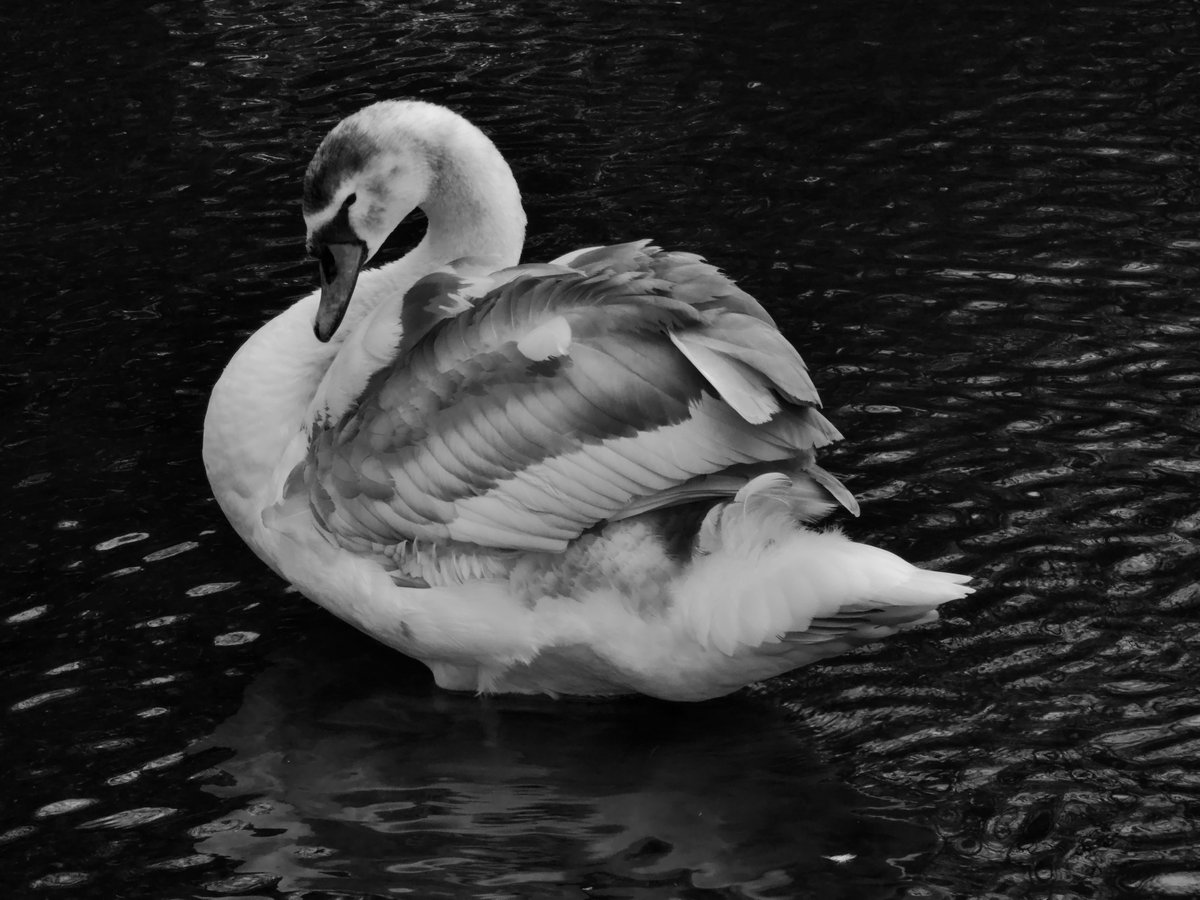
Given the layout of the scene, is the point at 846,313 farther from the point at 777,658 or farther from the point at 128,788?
the point at 128,788

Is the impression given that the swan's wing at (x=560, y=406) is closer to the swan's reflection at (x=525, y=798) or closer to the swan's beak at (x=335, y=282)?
the swan's beak at (x=335, y=282)

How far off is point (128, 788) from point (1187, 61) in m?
7.83

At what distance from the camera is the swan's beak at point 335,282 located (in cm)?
641

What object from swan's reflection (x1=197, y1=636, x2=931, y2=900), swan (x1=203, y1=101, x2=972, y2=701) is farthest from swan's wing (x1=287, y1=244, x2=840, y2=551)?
swan's reflection (x1=197, y1=636, x2=931, y2=900)

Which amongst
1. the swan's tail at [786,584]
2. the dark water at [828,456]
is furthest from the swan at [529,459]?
the dark water at [828,456]

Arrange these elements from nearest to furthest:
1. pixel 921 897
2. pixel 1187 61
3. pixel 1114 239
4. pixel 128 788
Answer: pixel 921 897 → pixel 128 788 → pixel 1114 239 → pixel 1187 61

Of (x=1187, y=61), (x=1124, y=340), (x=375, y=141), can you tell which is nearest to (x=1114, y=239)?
(x=1124, y=340)

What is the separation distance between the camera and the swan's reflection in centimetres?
515

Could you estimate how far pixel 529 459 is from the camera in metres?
5.70

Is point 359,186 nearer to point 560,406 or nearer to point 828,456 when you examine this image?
point 560,406

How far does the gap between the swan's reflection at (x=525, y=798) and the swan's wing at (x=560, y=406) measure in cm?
65

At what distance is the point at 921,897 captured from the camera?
492cm

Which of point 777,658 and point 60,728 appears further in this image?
point 60,728

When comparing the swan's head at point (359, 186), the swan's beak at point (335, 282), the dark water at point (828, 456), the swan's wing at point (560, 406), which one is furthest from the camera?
the swan's beak at point (335, 282)
